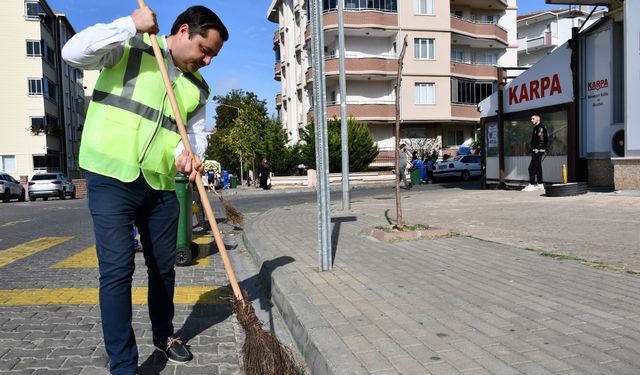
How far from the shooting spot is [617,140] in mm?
12836

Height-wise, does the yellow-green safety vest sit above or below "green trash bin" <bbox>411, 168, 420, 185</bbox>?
above

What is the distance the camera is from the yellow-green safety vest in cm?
295

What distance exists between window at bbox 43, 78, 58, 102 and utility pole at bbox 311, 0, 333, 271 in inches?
1815

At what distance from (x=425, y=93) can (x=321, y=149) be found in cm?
3682

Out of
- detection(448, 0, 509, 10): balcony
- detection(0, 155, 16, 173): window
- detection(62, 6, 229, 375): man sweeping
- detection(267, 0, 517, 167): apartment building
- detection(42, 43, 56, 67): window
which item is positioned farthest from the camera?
detection(42, 43, 56, 67): window

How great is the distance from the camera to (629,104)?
38.0 ft

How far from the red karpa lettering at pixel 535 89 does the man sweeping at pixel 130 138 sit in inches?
534

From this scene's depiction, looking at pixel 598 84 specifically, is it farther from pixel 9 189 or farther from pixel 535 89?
pixel 9 189

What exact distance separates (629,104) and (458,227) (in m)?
5.82

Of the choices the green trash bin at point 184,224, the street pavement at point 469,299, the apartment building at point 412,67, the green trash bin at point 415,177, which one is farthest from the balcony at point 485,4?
the green trash bin at point 184,224

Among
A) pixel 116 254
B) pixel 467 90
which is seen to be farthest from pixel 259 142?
pixel 116 254

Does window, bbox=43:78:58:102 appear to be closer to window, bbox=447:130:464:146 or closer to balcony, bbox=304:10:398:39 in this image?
balcony, bbox=304:10:398:39

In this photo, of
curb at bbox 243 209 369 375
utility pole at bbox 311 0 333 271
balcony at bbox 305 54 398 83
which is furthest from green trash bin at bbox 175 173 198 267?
balcony at bbox 305 54 398 83

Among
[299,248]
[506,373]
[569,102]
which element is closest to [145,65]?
[506,373]
